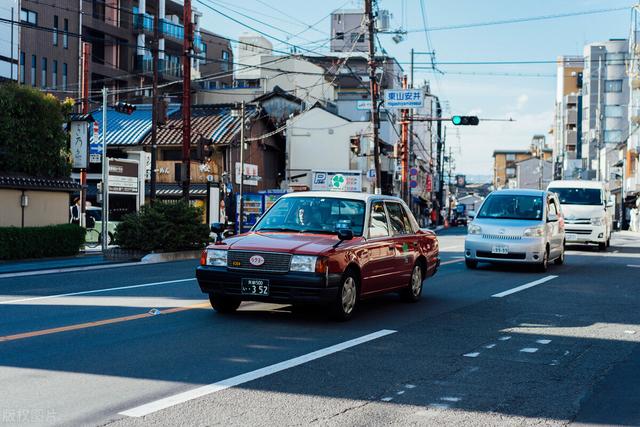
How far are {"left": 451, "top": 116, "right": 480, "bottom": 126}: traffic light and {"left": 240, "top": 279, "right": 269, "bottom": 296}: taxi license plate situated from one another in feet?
86.7

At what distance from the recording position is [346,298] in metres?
10.0

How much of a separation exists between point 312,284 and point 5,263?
14.4 meters

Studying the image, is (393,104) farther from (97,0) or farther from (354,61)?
(354,61)

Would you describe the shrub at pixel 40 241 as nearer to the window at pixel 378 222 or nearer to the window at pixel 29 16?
the window at pixel 378 222

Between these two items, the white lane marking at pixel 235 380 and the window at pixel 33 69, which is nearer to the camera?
the white lane marking at pixel 235 380

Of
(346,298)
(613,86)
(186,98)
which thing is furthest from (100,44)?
(613,86)

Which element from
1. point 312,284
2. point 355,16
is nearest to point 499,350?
point 312,284

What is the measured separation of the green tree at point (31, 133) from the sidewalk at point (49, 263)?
11.8ft

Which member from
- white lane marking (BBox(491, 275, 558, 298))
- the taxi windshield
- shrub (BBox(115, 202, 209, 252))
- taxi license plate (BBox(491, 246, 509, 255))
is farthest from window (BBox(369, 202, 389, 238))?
shrub (BBox(115, 202, 209, 252))

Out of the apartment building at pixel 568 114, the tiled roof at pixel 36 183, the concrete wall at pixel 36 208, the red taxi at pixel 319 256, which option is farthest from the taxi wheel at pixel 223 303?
the apartment building at pixel 568 114

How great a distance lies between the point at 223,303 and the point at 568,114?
368 feet

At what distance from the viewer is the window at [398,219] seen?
11930 millimetres

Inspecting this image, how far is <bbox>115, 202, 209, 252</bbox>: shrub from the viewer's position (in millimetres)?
24078

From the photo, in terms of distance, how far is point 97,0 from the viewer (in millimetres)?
54375
